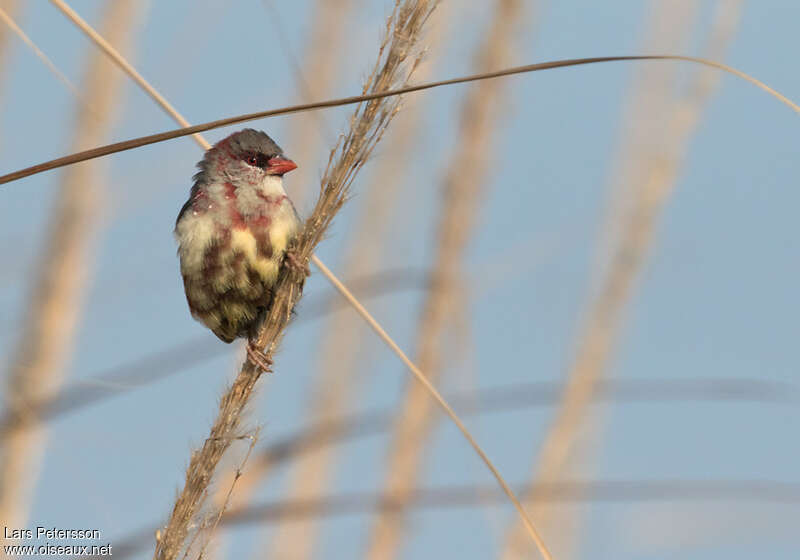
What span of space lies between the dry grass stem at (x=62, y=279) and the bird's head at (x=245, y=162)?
0.48 metres

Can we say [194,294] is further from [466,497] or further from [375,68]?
[375,68]

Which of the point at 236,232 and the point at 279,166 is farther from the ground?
the point at 279,166

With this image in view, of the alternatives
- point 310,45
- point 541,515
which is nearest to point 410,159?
point 310,45

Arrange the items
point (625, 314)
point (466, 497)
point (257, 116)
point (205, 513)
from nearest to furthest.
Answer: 1. point (257, 116)
2. point (205, 513)
3. point (466, 497)
4. point (625, 314)

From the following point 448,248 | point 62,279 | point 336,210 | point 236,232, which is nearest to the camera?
point 336,210

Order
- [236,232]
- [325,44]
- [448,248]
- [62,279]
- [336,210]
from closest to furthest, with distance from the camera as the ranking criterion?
1. [336,210]
2. [236,232]
3. [448,248]
4. [62,279]
5. [325,44]

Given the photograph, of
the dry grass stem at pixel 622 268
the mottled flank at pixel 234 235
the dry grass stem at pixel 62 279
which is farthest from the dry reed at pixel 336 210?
the dry grass stem at pixel 622 268

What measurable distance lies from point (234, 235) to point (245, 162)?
16.4 inches

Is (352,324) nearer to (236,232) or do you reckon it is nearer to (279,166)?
(279,166)

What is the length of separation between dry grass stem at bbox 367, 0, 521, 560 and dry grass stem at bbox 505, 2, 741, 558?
0.48 metres

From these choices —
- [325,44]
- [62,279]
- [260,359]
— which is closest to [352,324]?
[325,44]

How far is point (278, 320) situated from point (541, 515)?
195 centimetres

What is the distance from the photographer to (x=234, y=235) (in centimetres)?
338

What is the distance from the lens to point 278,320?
256cm
